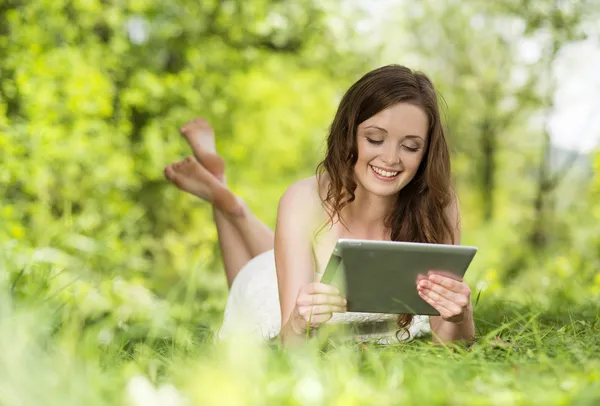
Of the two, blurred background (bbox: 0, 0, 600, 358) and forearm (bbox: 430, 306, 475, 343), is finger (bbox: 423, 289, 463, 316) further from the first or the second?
blurred background (bbox: 0, 0, 600, 358)

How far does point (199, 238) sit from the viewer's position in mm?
10078

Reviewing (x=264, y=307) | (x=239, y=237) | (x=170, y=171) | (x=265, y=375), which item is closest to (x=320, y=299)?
(x=265, y=375)

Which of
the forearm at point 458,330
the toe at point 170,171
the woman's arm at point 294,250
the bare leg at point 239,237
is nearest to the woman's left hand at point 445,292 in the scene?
the forearm at point 458,330

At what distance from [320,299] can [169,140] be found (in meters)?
6.42

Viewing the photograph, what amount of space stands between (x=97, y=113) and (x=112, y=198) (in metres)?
0.99

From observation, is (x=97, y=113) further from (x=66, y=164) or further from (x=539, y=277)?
(x=539, y=277)

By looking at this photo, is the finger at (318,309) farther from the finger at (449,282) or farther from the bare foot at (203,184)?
the bare foot at (203,184)

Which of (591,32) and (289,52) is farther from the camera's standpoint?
(591,32)

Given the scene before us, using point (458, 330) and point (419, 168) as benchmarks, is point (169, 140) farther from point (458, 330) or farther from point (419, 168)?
point (458, 330)

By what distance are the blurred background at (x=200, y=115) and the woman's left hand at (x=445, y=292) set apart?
0.86 meters

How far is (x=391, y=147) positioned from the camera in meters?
3.10

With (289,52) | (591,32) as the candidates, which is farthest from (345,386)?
(591,32)

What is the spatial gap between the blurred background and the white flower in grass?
81 cm

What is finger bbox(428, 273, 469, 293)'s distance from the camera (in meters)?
2.67
